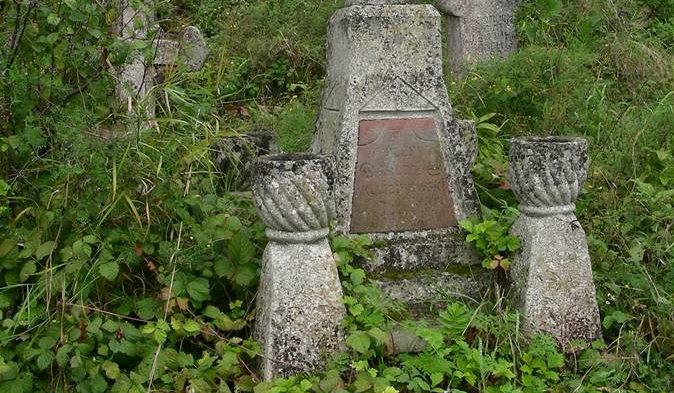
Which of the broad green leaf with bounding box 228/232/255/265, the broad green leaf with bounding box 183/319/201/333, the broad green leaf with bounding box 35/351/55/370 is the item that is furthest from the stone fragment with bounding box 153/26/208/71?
the broad green leaf with bounding box 35/351/55/370

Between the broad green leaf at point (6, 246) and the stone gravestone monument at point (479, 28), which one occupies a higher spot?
the stone gravestone monument at point (479, 28)

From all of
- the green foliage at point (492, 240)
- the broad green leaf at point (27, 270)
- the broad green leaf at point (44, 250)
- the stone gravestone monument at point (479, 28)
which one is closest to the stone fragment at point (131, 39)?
the broad green leaf at point (44, 250)

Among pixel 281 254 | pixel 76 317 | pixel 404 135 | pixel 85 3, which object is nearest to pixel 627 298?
pixel 404 135

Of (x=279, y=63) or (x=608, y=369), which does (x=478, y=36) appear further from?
(x=608, y=369)

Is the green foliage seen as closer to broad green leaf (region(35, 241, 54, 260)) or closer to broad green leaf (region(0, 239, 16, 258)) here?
broad green leaf (region(35, 241, 54, 260))

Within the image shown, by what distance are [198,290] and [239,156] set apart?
1.19 meters

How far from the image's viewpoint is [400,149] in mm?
3779

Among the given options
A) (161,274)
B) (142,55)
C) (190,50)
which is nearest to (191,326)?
(161,274)

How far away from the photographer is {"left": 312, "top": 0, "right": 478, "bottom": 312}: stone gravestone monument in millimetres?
3715

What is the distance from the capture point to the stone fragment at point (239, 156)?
4211mm

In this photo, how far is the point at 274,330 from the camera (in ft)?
10.4

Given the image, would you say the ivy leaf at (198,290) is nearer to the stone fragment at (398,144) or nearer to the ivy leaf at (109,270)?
the ivy leaf at (109,270)

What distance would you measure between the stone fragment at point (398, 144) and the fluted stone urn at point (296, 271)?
1.58 feet

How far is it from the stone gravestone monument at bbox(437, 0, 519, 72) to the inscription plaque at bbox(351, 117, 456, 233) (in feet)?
12.2
